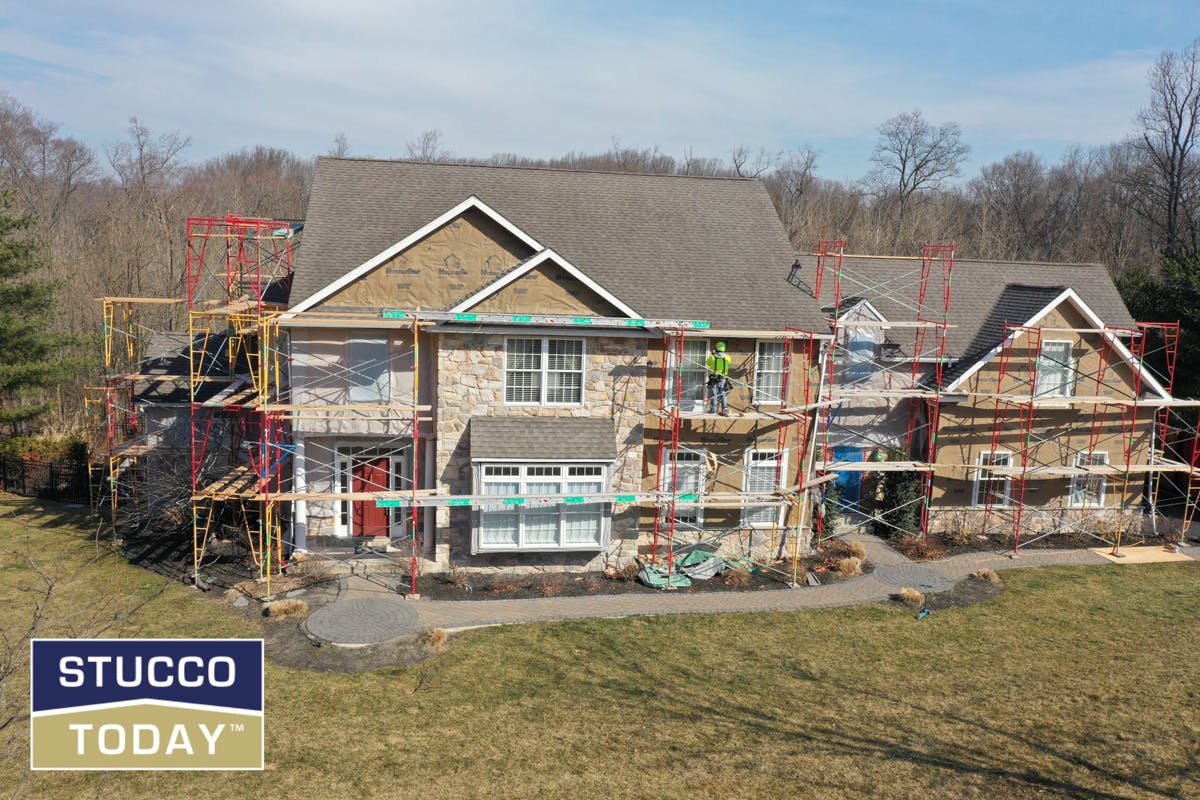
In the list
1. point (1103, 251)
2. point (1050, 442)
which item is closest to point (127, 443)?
point (1050, 442)

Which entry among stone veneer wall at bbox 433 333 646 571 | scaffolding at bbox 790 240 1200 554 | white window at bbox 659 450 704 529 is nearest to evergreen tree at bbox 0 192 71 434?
stone veneer wall at bbox 433 333 646 571

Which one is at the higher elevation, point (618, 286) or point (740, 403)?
point (618, 286)

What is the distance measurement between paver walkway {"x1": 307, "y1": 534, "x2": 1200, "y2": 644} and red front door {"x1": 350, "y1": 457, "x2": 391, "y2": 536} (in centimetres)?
198

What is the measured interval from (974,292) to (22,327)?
96.4 feet

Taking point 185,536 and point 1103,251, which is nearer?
point 185,536

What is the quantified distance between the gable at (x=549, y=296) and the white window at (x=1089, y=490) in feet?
50.1

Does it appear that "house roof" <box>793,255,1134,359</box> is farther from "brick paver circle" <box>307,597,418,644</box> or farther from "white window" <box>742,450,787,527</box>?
"brick paver circle" <box>307,597,418,644</box>

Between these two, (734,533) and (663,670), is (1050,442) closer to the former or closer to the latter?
(734,533)

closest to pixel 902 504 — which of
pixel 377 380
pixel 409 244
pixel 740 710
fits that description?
pixel 740 710

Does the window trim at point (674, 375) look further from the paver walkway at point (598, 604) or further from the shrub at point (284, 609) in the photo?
the shrub at point (284, 609)

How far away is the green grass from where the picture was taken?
39.2 feet

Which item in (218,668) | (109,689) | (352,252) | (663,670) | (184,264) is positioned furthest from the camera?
(184,264)

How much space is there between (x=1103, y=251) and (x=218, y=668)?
68612 millimetres

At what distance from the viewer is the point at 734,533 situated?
21703 mm
